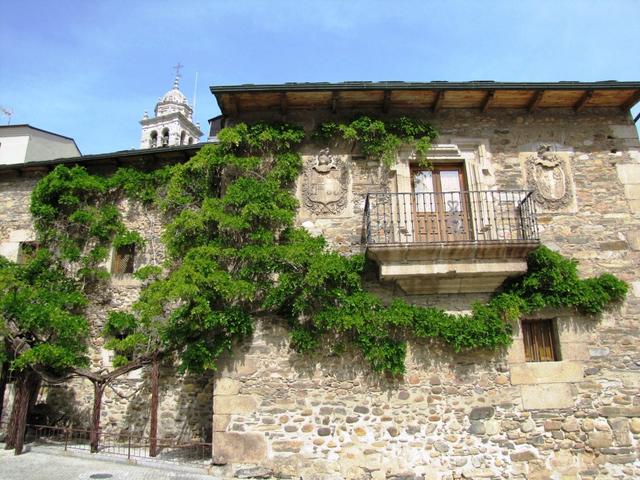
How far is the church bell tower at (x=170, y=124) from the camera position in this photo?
31984 mm

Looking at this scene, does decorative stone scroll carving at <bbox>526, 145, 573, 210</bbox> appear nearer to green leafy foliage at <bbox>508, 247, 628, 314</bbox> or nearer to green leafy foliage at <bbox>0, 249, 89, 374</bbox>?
green leafy foliage at <bbox>508, 247, 628, 314</bbox>

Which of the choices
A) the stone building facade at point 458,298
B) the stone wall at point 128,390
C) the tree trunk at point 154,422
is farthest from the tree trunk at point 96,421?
the stone building facade at point 458,298

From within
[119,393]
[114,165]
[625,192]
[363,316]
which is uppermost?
[114,165]

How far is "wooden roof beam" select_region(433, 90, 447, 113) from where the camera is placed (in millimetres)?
8328

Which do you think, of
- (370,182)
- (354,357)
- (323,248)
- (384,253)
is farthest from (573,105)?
(354,357)

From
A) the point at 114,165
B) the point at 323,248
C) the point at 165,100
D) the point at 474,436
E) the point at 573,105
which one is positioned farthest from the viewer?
the point at 165,100

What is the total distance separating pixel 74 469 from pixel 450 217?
280 inches

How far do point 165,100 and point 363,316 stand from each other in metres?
30.9

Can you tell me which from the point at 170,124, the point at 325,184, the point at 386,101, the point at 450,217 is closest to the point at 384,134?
the point at 386,101

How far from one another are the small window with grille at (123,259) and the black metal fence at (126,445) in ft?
10.6

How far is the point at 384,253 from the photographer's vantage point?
289 inches

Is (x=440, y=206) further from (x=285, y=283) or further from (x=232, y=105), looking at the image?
(x=232, y=105)

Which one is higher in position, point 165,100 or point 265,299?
point 165,100

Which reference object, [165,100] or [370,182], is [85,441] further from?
[165,100]
